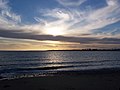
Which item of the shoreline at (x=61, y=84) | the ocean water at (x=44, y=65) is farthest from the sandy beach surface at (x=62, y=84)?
the ocean water at (x=44, y=65)

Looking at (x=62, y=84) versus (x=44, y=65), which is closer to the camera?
(x=62, y=84)

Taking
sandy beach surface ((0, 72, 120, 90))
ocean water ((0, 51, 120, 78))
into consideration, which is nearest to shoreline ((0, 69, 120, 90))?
sandy beach surface ((0, 72, 120, 90))

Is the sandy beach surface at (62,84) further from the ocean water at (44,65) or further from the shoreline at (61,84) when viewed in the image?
the ocean water at (44,65)

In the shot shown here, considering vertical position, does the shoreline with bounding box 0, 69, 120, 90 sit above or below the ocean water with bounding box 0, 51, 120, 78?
above

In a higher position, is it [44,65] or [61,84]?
[61,84]

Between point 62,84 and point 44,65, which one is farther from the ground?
point 62,84

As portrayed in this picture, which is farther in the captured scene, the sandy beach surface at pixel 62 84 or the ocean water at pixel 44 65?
the ocean water at pixel 44 65

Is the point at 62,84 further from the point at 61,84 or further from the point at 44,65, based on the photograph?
the point at 44,65

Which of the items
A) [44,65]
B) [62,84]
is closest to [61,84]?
[62,84]

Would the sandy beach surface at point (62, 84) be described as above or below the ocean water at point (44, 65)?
above

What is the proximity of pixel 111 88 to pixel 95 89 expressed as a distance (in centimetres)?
138

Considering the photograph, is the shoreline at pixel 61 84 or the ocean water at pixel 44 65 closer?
the shoreline at pixel 61 84

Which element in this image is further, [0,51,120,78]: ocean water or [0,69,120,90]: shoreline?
[0,51,120,78]: ocean water

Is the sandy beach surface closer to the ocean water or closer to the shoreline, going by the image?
the shoreline
